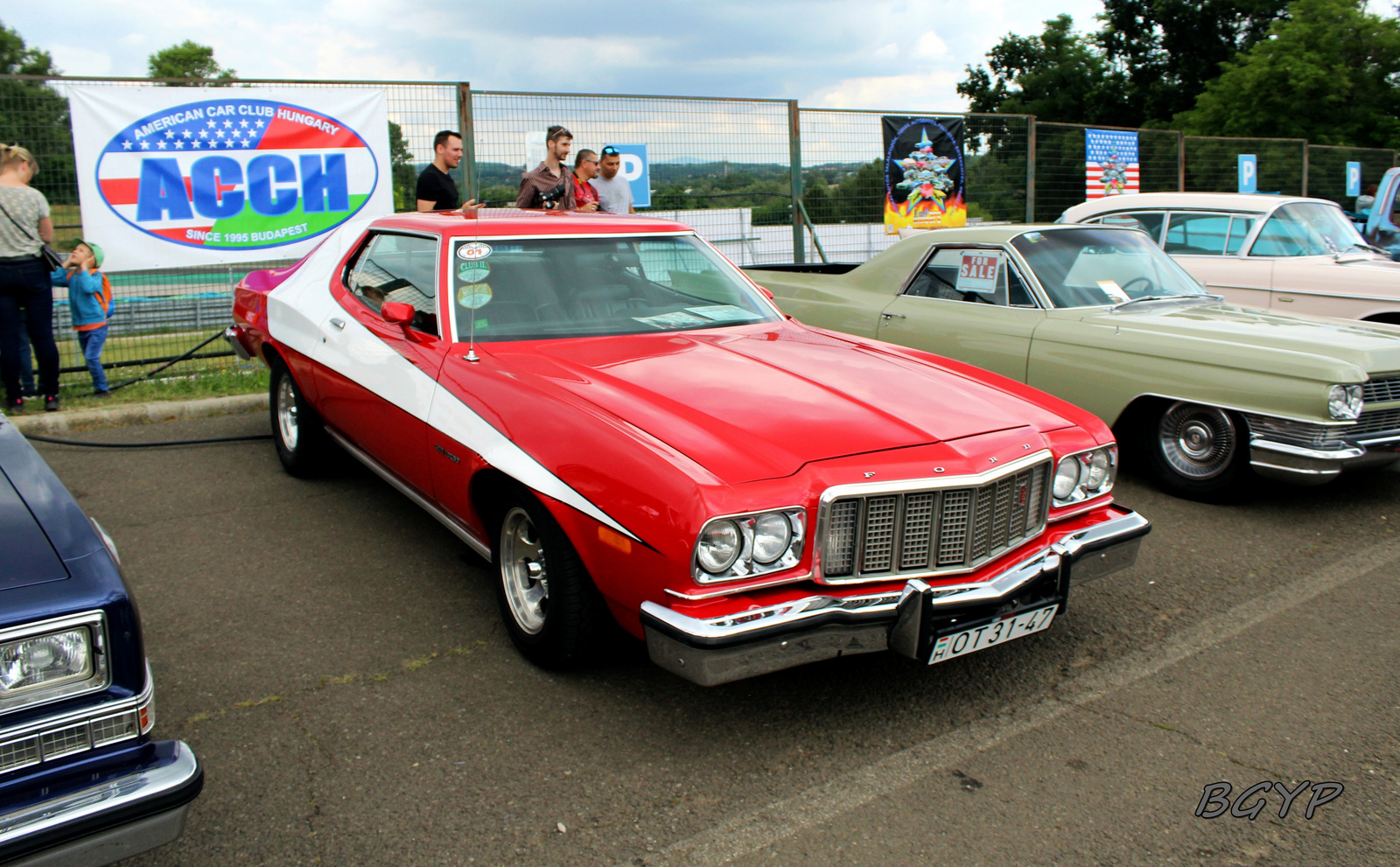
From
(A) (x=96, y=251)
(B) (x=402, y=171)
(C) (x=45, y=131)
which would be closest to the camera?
(A) (x=96, y=251)

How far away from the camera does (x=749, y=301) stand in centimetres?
455

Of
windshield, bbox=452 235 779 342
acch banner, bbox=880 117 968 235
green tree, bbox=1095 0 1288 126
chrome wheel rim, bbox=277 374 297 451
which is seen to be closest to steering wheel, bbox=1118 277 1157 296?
windshield, bbox=452 235 779 342

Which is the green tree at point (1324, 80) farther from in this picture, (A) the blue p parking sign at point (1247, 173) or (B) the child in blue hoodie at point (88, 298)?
(B) the child in blue hoodie at point (88, 298)

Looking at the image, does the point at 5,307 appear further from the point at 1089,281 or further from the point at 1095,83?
the point at 1095,83

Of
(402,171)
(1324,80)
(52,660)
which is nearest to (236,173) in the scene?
(402,171)

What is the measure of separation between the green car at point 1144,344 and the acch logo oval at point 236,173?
168 inches

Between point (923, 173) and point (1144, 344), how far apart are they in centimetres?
690

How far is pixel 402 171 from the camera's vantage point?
28.6ft

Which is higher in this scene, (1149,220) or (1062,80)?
(1062,80)

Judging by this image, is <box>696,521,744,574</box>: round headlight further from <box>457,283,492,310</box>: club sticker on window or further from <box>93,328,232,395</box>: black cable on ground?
<box>93,328,232,395</box>: black cable on ground

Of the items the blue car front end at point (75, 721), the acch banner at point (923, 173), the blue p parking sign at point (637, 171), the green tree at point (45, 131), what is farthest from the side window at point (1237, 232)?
the green tree at point (45, 131)

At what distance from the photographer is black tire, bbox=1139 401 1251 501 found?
5.08 m

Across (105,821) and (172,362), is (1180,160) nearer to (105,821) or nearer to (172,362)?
(172,362)

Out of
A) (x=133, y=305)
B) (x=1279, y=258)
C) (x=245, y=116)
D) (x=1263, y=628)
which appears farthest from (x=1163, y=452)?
(x=133, y=305)
